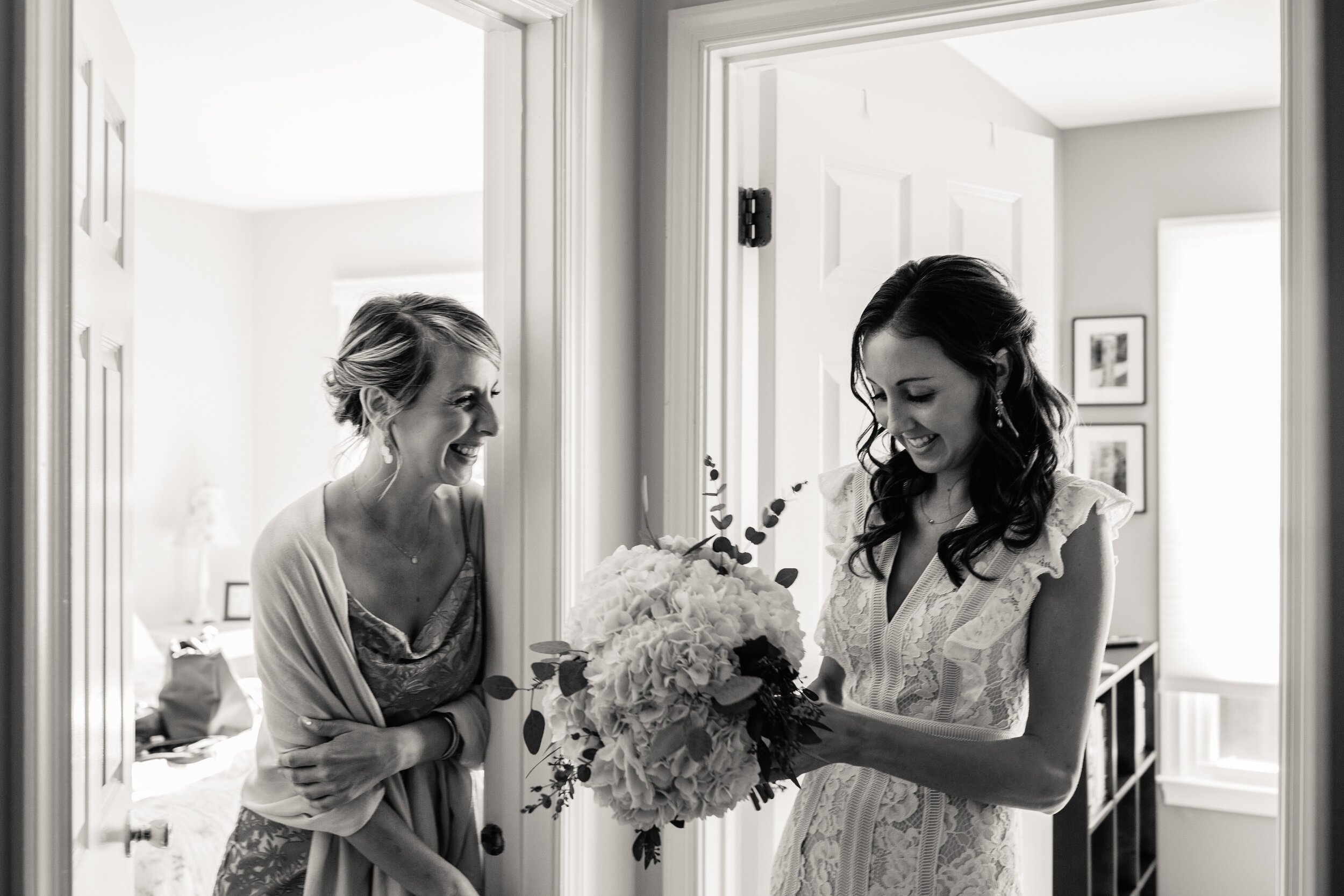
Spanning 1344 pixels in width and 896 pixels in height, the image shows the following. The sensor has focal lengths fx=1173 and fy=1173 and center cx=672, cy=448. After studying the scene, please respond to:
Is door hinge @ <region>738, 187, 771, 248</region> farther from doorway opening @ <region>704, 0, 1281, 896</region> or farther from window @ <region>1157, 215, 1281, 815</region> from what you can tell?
window @ <region>1157, 215, 1281, 815</region>

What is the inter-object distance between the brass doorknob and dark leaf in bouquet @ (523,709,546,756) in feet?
2.51

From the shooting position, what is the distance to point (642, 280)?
2.13m

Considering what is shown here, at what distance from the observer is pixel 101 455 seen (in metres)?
1.50

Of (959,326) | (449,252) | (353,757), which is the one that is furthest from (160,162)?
(959,326)

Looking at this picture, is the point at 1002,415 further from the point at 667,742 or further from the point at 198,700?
the point at 198,700

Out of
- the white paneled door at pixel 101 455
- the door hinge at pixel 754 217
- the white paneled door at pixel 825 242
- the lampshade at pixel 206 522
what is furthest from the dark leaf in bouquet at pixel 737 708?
the lampshade at pixel 206 522

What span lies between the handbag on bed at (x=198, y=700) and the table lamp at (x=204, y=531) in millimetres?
2351

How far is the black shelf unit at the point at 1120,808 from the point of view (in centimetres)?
336

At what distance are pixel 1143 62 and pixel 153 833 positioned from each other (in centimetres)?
371

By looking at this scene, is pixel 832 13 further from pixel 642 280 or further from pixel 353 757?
pixel 353 757

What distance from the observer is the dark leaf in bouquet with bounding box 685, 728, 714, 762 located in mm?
1265

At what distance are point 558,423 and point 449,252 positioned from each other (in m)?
4.84

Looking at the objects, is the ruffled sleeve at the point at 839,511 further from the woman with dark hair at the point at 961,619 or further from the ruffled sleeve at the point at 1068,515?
the ruffled sleeve at the point at 1068,515

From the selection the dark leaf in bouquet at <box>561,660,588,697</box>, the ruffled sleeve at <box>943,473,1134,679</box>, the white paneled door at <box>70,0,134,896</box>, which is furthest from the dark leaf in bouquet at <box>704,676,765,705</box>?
the white paneled door at <box>70,0,134,896</box>
